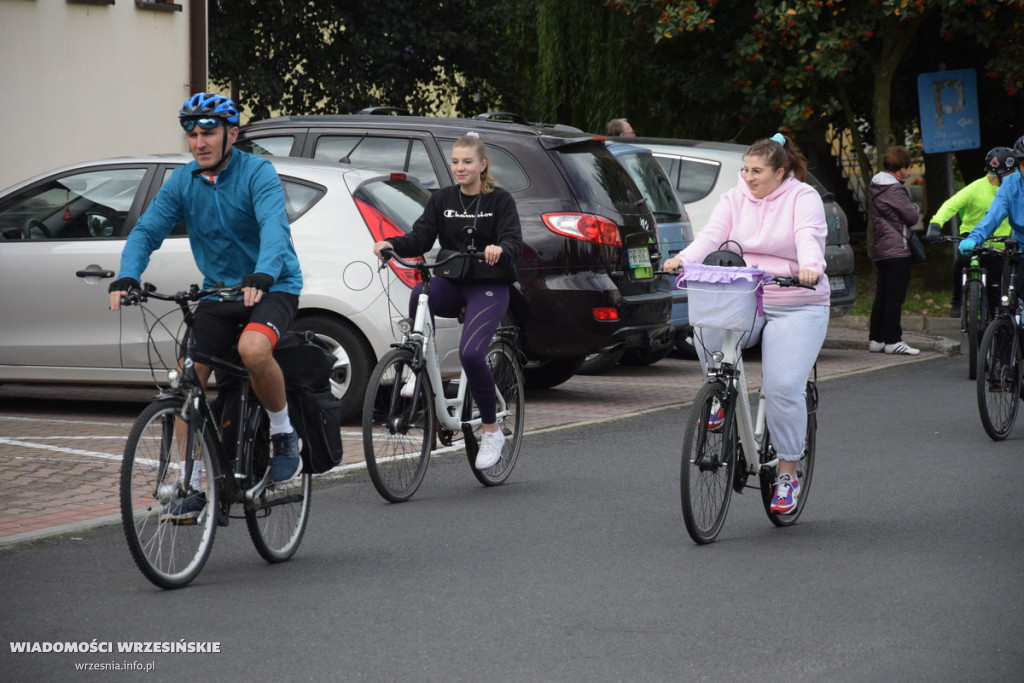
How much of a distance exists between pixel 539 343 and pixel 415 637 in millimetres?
A: 5472

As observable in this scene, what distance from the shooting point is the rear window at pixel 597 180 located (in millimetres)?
10477

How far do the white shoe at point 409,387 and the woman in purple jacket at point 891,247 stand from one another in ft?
28.7

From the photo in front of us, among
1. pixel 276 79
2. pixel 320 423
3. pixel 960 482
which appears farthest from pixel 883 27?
pixel 320 423

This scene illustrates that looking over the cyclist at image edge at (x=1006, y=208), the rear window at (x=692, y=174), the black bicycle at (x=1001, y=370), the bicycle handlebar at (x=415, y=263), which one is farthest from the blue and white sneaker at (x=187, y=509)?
the rear window at (x=692, y=174)

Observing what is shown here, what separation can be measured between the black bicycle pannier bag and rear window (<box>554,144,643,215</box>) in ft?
15.2

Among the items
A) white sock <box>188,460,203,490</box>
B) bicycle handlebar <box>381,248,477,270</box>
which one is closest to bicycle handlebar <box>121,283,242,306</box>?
white sock <box>188,460,203,490</box>

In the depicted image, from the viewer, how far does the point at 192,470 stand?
18.1 ft

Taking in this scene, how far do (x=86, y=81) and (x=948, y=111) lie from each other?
32.7ft

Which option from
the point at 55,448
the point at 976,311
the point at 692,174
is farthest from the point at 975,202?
the point at 55,448

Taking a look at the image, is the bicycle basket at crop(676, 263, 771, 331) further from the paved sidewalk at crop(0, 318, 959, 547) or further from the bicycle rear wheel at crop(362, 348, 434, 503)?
the paved sidewalk at crop(0, 318, 959, 547)

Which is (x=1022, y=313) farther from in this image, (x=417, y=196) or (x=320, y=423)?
(x=320, y=423)

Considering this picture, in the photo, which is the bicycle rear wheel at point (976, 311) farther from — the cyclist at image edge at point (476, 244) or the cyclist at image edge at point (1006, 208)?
the cyclist at image edge at point (476, 244)

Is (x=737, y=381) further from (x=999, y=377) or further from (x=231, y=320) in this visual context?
(x=999, y=377)

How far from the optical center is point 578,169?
10602mm
